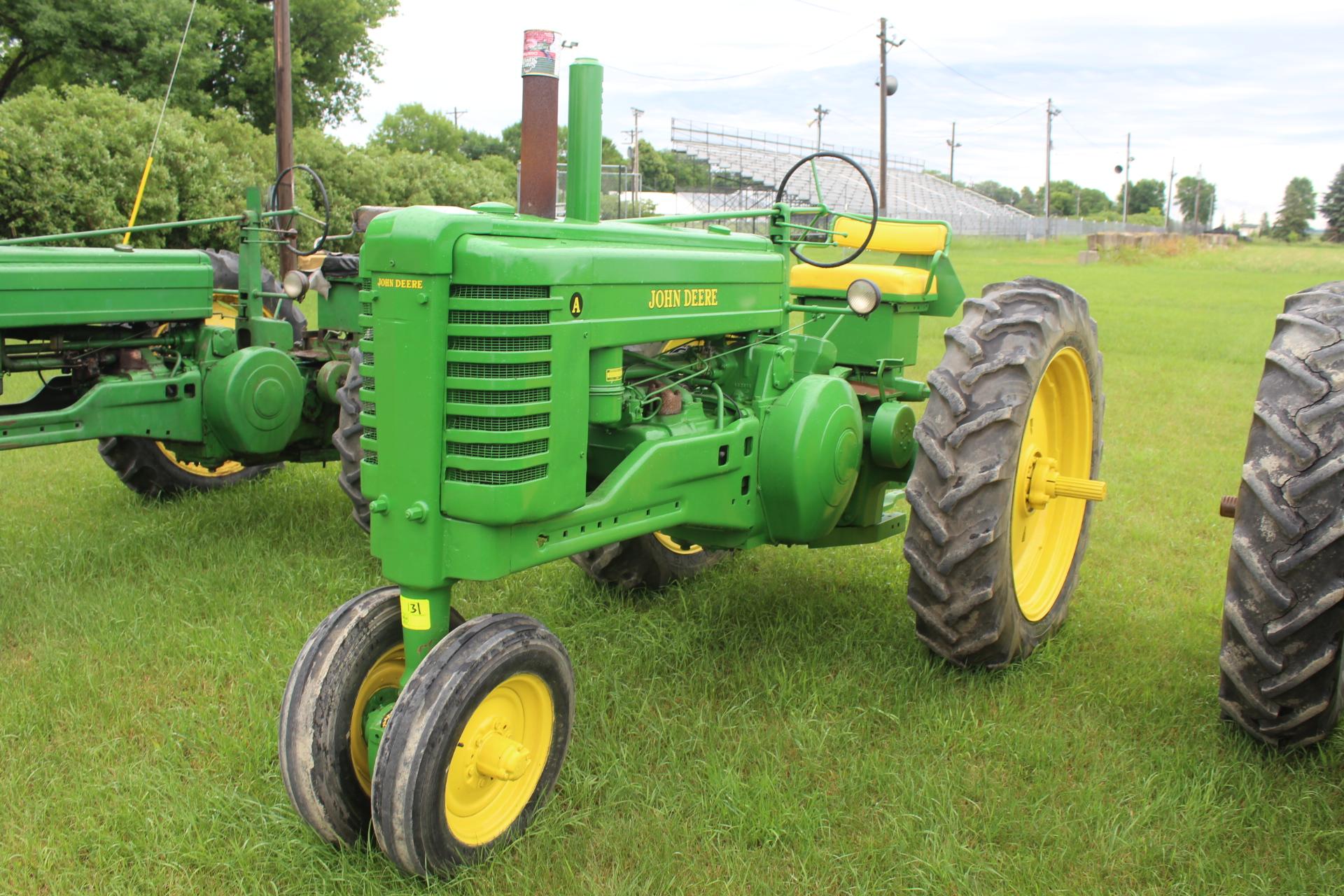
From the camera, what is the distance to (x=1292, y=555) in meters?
3.02

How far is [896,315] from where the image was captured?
4637 millimetres

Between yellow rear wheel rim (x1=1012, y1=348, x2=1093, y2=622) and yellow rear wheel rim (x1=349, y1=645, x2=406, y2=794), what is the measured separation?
2313 millimetres

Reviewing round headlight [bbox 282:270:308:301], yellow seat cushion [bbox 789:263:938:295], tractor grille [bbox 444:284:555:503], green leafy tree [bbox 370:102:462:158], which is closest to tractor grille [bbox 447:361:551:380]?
tractor grille [bbox 444:284:555:503]

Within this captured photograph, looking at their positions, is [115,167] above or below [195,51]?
below

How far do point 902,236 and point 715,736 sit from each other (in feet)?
8.75

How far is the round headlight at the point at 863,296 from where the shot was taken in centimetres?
443

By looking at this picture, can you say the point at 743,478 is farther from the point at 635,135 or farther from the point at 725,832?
Result: the point at 635,135

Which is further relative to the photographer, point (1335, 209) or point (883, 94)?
point (1335, 209)

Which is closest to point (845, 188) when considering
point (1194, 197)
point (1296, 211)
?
point (1296, 211)

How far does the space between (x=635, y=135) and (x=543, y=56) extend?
157ft

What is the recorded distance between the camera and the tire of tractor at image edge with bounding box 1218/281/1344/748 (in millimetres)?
3002

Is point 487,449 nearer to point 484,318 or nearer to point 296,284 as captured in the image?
point 484,318

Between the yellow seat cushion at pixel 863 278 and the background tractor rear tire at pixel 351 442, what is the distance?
2.08m

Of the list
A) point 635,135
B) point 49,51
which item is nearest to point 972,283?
point 49,51
